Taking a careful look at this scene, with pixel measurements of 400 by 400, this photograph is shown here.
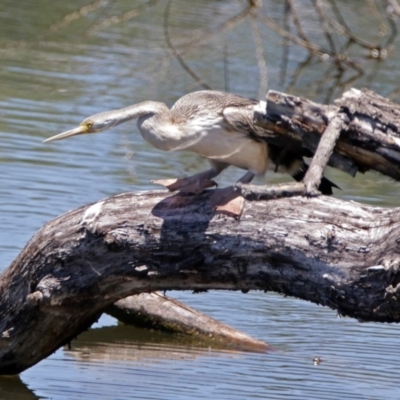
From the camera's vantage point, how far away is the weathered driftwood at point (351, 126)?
419cm

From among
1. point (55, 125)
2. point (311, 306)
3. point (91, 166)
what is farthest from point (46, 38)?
point (311, 306)

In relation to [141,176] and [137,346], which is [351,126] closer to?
[137,346]

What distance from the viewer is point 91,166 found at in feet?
28.8

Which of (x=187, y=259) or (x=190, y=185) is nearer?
(x=187, y=259)

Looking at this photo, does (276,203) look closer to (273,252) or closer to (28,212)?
(273,252)

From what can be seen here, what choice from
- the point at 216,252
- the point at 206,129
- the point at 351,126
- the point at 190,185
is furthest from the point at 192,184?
the point at 351,126

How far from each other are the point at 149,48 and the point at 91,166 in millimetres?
5249

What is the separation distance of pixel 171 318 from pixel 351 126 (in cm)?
199

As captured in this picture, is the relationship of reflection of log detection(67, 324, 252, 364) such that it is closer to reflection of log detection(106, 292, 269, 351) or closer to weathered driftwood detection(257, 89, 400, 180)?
reflection of log detection(106, 292, 269, 351)

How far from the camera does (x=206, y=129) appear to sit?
4469mm

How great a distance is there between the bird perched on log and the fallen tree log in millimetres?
230

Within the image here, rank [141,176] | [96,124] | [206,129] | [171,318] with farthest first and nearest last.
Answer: [141,176]
[171,318]
[96,124]
[206,129]

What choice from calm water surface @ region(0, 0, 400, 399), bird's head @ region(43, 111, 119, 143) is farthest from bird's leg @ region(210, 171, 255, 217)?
calm water surface @ region(0, 0, 400, 399)

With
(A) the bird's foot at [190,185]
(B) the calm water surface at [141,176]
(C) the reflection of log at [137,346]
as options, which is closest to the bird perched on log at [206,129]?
(A) the bird's foot at [190,185]
